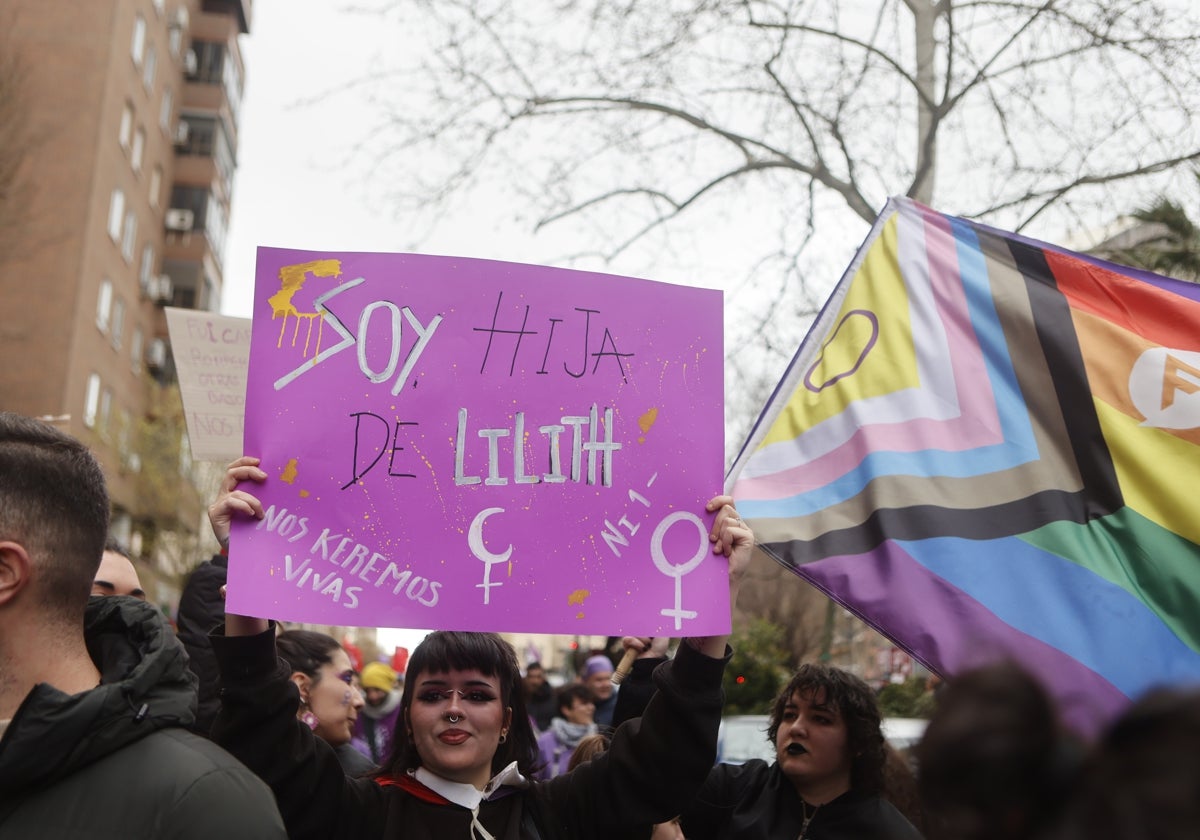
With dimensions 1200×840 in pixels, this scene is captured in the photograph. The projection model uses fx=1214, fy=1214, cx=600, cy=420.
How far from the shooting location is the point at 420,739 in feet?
9.80

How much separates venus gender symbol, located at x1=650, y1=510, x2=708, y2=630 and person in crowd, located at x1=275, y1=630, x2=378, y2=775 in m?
2.09

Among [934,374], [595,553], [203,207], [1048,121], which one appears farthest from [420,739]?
[203,207]

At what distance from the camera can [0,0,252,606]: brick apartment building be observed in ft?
94.4

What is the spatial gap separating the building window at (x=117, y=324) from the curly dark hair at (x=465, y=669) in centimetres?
3228

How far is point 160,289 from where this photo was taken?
38000 mm

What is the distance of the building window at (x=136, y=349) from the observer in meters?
36.0

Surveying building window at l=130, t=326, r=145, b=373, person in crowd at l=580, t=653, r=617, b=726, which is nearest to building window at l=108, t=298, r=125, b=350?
building window at l=130, t=326, r=145, b=373

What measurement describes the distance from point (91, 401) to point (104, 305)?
2687 millimetres

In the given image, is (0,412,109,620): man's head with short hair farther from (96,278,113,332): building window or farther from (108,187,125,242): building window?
(108,187,125,242): building window

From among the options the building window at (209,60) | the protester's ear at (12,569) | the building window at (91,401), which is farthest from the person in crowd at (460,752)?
the building window at (209,60)

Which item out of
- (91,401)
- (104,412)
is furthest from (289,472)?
(104,412)

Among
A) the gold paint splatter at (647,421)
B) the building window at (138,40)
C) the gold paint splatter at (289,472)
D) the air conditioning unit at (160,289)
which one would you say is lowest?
the gold paint splatter at (289,472)

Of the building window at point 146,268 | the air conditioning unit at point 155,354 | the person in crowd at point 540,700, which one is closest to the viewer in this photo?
the person in crowd at point 540,700

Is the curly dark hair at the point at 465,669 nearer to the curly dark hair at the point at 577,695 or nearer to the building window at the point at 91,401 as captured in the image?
the curly dark hair at the point at 577,695
